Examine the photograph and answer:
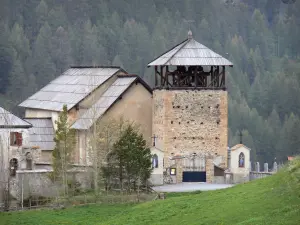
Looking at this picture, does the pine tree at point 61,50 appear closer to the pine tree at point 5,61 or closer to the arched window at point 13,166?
the pine tree at point 5,61

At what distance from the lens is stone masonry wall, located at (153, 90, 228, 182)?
211 ft

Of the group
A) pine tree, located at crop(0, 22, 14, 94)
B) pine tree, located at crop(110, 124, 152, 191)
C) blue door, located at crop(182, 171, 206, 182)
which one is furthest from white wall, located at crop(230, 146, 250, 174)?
pine tree, located at crop(0, 22, 14, 94)

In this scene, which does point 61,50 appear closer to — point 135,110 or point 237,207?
point 135,110

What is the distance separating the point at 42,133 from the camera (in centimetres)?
6956

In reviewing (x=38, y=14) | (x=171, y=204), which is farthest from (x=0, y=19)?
(x=171, y=204)

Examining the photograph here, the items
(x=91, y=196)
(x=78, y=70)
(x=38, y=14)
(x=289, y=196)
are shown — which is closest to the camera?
(x=289, y=196)

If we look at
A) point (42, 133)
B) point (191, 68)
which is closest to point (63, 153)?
point (191, 68)

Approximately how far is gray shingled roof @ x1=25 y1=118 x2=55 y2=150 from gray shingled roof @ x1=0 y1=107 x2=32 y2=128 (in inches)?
102

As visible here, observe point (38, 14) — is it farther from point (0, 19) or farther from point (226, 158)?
point (226, 158)

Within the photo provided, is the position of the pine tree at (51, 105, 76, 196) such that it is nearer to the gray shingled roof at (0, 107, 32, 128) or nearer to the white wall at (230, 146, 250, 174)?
the gray shingled roof at (0, 107, 32, 128)

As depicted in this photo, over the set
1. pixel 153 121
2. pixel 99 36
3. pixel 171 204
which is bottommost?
pixel 171 204

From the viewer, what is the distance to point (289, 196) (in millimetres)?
40969

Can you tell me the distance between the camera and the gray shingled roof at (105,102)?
2564 inches

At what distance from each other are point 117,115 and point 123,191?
9263 millimetres
